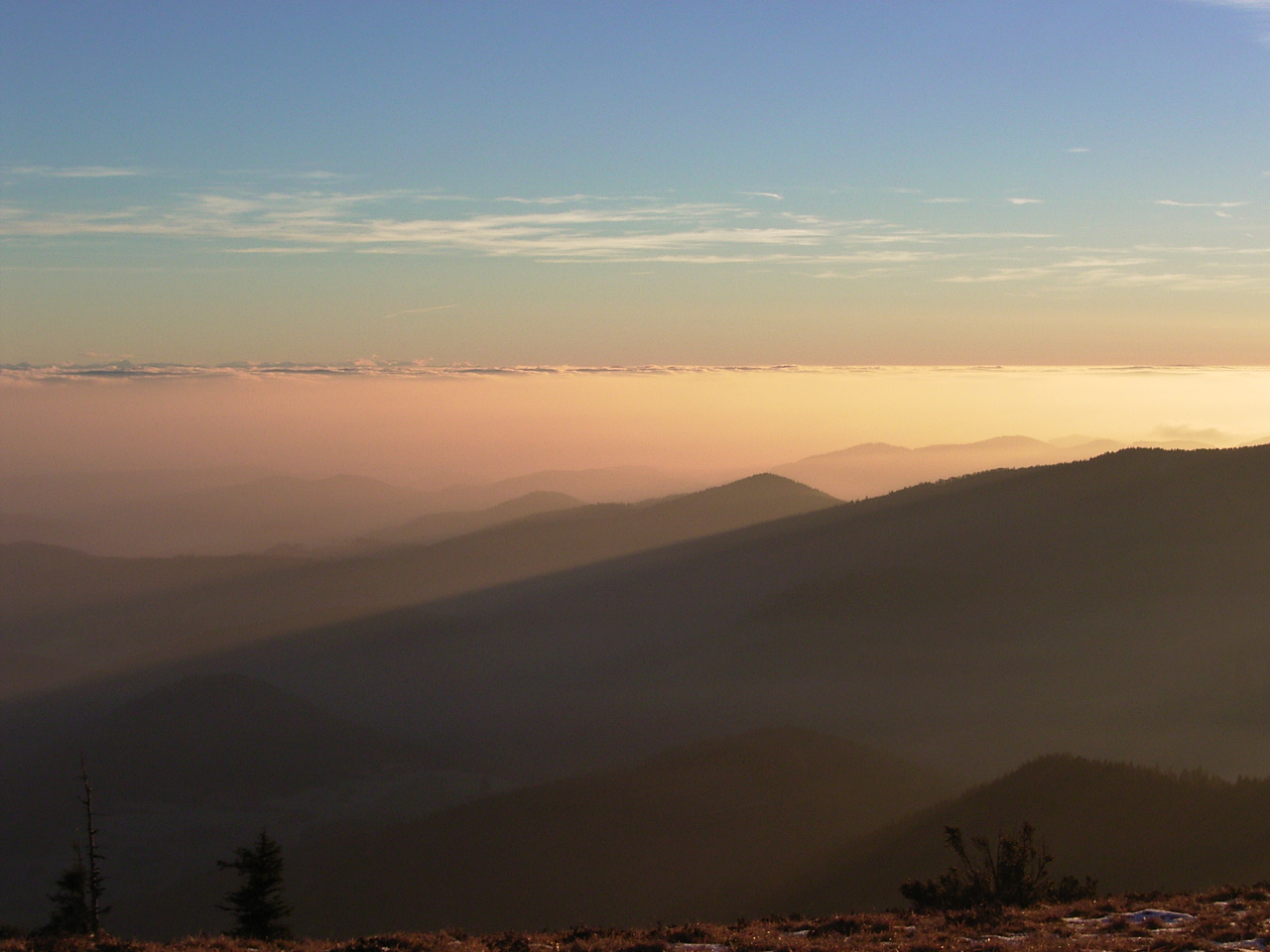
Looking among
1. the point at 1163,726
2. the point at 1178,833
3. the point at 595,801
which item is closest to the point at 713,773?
the point at 595,801

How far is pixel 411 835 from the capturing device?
16088 centimetres

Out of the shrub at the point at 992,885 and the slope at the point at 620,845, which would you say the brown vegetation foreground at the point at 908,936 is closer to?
the shrub at the point at 992,885

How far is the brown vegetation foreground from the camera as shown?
20.5 metres

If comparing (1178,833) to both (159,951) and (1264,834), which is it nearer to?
(1264,834)

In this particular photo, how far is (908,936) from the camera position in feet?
74.2

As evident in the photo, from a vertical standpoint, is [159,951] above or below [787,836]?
above


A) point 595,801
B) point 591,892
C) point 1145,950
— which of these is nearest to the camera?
point 1145,950

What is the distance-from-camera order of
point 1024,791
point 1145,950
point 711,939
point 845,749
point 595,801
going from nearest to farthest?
point 1145,950 < point 711,939 < point 1024,791 < point 595,801 < point 845,749

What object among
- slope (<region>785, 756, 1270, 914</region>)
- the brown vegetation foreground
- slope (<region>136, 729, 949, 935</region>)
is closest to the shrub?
the brown vegetation foreground

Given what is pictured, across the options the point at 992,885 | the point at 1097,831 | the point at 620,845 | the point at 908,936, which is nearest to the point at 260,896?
the point at 992,885

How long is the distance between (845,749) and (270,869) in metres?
136

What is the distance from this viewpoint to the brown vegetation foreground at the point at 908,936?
67.4ft

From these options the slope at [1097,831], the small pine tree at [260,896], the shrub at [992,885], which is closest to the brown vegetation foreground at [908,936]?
the shrub at [992,885]

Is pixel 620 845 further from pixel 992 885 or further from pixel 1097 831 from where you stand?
pixel 992 885
